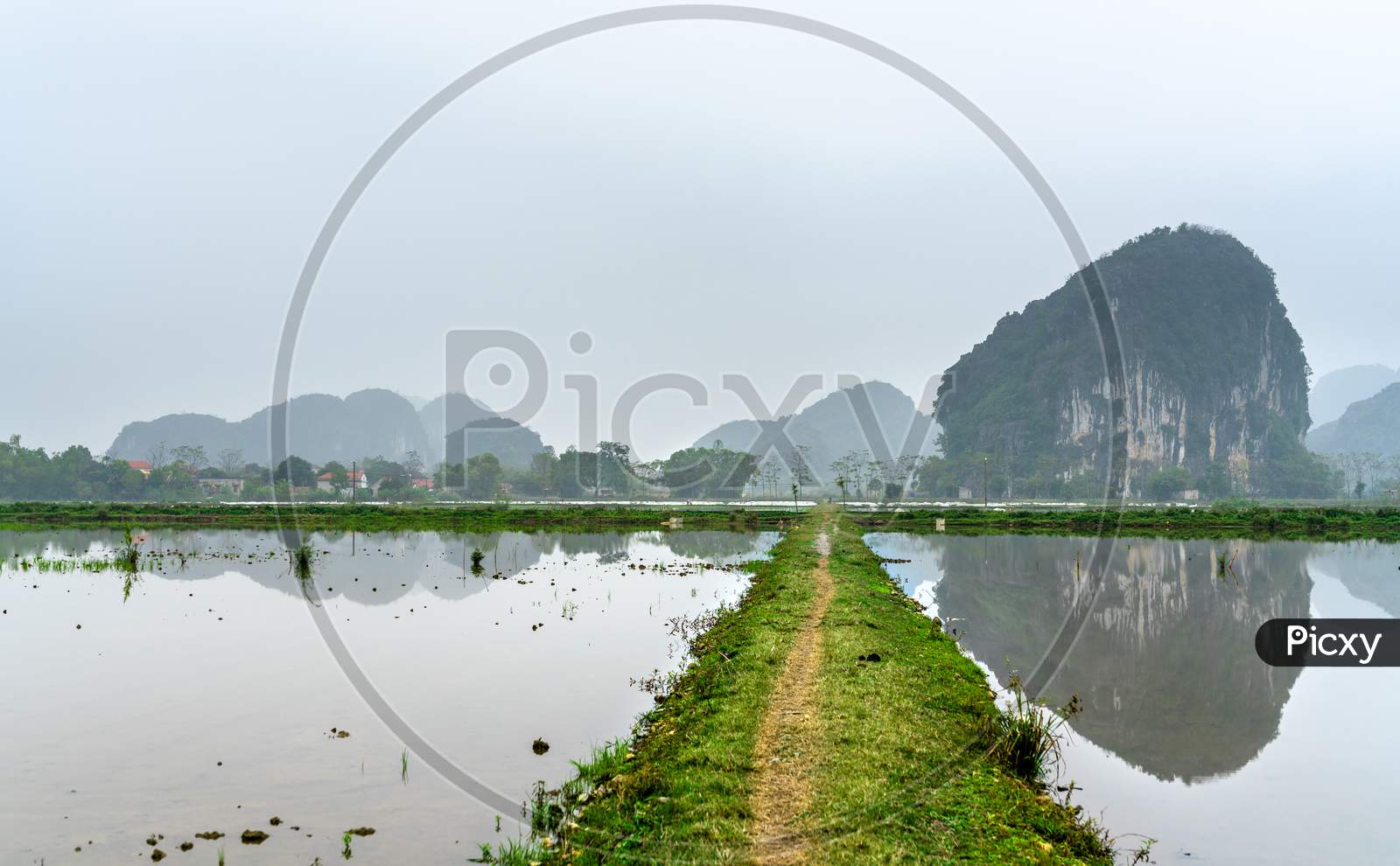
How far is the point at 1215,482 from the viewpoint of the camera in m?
152

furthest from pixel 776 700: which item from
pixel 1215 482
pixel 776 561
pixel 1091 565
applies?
pixel 1215 482

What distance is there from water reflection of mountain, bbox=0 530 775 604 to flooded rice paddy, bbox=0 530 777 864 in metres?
0.45

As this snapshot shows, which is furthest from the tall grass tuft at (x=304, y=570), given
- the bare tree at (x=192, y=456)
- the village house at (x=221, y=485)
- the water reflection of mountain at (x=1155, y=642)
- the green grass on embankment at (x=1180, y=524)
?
the bare tree at (x=192, y=456)

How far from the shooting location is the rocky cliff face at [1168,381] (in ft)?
553

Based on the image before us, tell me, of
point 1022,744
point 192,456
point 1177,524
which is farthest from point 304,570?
point 192,456

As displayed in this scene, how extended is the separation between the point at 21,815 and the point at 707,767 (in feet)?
21.8

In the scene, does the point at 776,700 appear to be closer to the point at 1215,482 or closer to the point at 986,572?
the point at 986,572

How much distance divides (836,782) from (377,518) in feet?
190

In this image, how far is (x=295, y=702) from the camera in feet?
40.4

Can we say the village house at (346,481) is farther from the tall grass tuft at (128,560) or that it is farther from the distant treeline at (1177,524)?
the tall grass tuft at (128,560)

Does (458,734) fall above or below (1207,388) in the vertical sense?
below

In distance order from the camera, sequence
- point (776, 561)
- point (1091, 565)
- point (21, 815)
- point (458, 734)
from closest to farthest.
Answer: point (21, 815) → point (458, 734) → point (776, 561) → point (1091, 565)

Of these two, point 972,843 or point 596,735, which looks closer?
point 972,843

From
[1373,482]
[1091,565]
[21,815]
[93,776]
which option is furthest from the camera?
[1373,482]
